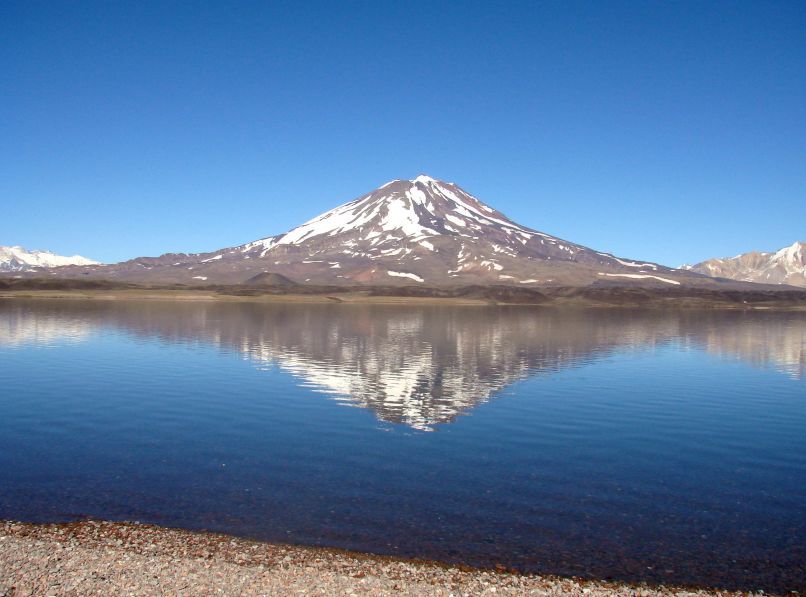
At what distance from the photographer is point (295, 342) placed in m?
60.6

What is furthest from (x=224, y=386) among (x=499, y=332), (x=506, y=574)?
(x=499, y=332)

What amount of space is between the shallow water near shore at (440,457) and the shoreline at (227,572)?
79cm

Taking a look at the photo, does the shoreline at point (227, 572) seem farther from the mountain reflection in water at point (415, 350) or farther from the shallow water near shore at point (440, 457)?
the mountain reflection in water at point (415, 350)

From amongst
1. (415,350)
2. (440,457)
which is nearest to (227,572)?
(440,457)

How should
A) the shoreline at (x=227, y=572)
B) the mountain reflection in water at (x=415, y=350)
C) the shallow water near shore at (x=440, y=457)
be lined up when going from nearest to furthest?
the shoreline at (x=227, y=572) < the shallow water near shore at (x=440, y=457) < the mountain reflection in water at (x=415, y=350)

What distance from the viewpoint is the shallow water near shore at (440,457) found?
14938 mm

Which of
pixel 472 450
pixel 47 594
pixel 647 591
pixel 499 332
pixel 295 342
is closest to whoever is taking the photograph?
Answer: pixel 47 594

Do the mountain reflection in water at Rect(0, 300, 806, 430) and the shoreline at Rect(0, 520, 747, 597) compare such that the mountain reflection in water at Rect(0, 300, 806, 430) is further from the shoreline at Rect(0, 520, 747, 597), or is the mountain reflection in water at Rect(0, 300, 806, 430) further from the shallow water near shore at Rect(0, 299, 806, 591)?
the shoreline at Rect(0, 520, 747, 597)

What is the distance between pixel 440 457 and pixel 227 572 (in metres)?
10.2

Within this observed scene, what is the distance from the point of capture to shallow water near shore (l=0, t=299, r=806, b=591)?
588 inches

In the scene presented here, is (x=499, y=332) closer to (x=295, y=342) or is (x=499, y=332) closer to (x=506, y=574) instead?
(x=295, y=342)

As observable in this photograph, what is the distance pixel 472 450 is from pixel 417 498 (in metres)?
5.46

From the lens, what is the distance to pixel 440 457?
21734 millimetres

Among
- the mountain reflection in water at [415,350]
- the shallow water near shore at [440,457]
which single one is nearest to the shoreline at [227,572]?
the shallow water near shore at [440,457]
